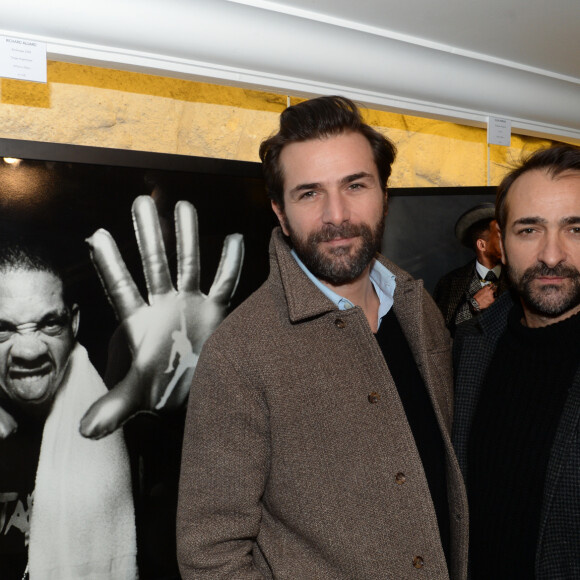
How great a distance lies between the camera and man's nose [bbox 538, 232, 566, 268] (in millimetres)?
1717

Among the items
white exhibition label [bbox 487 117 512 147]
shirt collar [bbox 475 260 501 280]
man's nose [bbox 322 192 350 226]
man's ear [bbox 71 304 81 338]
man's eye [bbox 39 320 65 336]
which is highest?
white exhibition label [bbox 487 117 512 147]

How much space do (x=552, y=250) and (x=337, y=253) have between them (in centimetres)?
62

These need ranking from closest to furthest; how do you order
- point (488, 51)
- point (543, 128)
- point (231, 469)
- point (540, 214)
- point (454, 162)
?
point (231, 469) → point (540, 214) → point (488, 51) → point (543, 128) → point (454, 162)

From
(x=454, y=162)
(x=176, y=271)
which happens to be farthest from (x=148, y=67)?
(x=454, y=162)

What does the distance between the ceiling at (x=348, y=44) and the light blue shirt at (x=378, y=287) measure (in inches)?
24.6

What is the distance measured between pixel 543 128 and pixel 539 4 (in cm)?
94

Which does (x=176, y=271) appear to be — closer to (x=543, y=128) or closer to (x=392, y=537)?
(x=392, y=537)

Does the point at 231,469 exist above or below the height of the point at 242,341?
below

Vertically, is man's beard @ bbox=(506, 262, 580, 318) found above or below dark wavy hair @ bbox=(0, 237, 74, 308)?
below

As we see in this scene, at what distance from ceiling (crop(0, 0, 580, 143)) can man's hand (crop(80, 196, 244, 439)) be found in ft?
1.45

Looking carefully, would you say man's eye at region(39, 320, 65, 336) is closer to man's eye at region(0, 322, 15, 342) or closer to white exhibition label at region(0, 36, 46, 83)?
man's eye at region(0, 322, 15, 342)

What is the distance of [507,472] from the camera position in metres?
1.64

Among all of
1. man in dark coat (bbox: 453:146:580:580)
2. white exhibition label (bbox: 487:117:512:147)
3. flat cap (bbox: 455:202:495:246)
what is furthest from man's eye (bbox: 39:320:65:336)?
white exhibition label (bbox: 487:117:512:147)

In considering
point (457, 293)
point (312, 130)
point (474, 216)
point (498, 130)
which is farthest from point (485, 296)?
point (312, 130)
